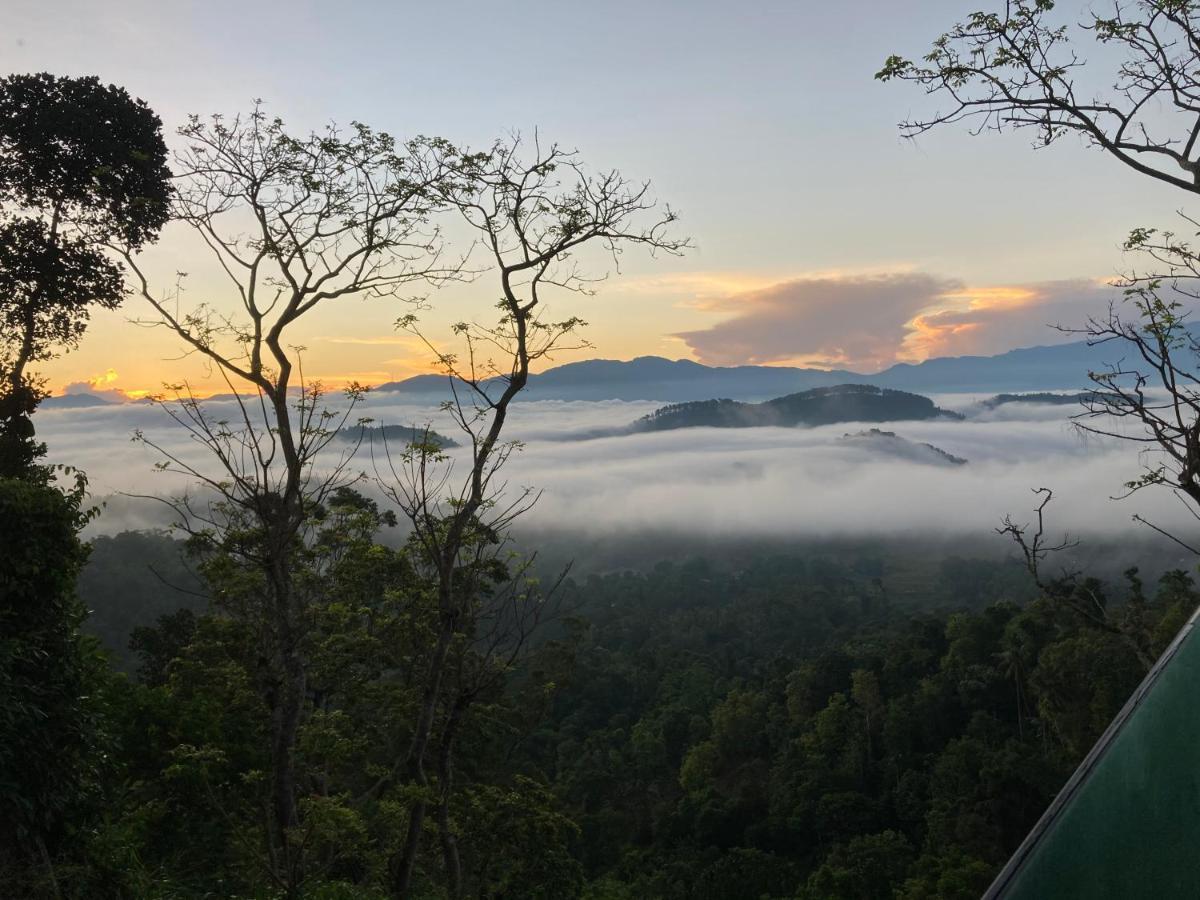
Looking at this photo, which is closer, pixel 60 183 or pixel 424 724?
pixel 424 724

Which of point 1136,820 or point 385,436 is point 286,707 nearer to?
point 385,436

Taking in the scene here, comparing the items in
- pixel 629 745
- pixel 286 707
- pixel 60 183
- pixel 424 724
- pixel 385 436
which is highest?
pixel 60 183

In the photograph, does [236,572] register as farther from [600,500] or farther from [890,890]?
[600,500]

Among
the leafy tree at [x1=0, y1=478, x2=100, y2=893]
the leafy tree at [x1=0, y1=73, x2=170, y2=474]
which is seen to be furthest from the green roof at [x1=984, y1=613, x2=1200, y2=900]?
the leafy tree at [x1=0, y1=73, x2=170, y2=474]

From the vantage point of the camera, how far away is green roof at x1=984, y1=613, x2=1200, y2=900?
56.0 inches

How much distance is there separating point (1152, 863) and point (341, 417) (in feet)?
18.3

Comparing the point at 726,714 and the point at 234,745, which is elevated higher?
the point at 234,745

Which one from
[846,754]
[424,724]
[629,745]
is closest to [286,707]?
[424,724]

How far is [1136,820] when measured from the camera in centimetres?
147

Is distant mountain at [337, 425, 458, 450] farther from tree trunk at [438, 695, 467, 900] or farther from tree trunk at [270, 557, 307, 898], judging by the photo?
tree trunk at [438, 695, 467, 900]

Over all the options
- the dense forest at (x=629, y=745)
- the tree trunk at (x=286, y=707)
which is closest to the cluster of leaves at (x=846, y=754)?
the dense forest at (x=629, y=745)

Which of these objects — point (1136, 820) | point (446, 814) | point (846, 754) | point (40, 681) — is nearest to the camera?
point (1136, 820)

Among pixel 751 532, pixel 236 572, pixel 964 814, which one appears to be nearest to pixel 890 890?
pixel 964 814

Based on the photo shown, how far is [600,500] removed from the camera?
578 ft
